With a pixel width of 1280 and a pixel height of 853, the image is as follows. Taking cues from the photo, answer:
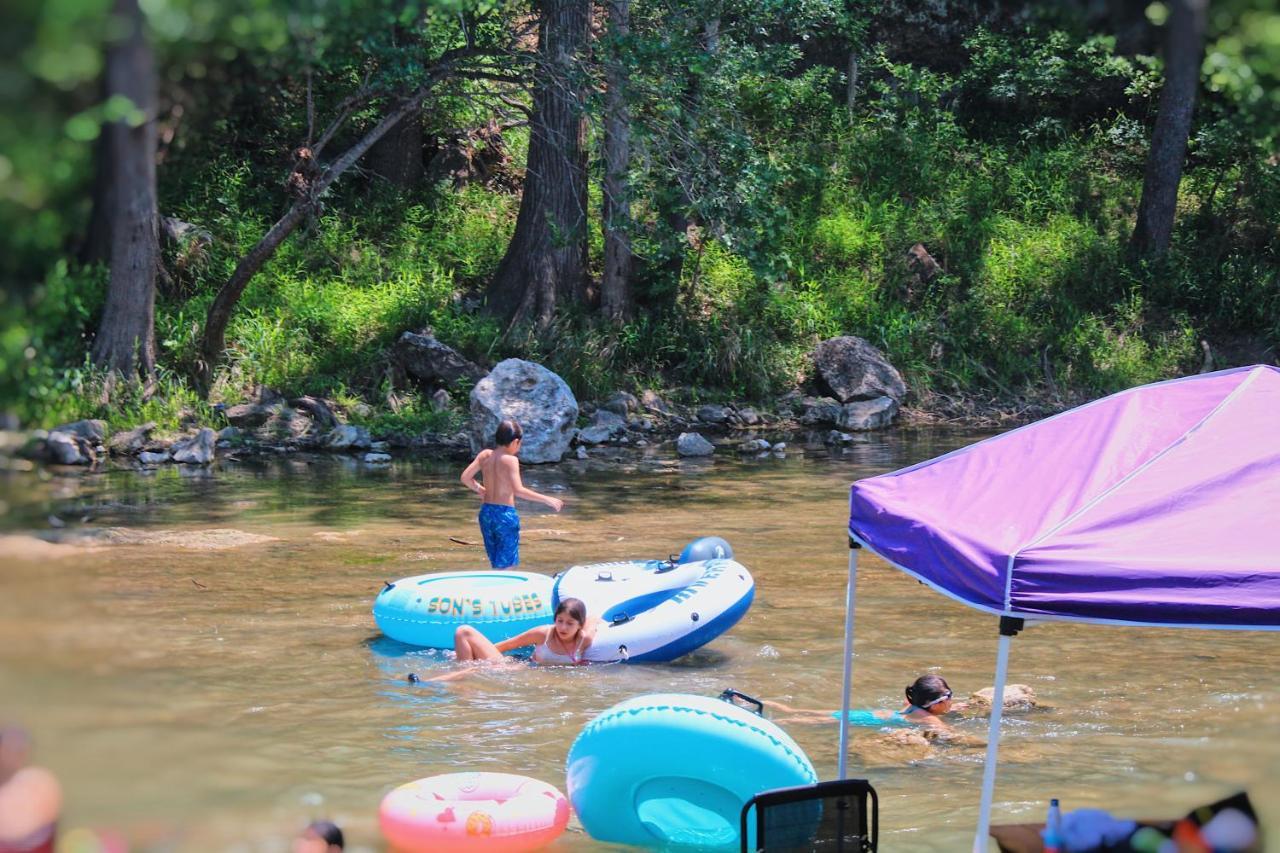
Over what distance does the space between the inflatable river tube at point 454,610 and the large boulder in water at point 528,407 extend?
308 inches

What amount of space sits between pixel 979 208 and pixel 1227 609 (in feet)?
67.5

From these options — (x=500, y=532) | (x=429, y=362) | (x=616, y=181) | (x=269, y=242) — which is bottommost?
(x=500, y=532)

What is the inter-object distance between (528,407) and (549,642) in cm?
901

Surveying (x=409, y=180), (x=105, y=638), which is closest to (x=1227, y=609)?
(x=105, y=638)

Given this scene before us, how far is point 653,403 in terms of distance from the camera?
19.6 metres

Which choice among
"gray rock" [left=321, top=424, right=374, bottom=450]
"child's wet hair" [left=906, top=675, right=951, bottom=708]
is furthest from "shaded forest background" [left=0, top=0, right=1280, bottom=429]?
"child's wet hair" [left=906, top=675, right=951, bottom=708]

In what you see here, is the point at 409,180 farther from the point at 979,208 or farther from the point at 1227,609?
the point at 1227,609

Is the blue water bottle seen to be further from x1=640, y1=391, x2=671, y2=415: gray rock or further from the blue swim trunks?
x1=640, y1=391, x2=671, y2=415: gray rock

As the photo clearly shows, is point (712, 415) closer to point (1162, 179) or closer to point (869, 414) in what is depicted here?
point (869, 414)

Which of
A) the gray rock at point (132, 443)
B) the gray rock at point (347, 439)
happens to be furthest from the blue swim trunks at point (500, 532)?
the gray rock at point (347, 439)

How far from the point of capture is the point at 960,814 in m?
5.84

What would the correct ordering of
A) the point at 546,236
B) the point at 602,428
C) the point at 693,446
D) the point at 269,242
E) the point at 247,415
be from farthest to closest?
the point at 546,236 → the point at 602,428 → the point at 693,446 → the point at 247,415 → the point at 269,242

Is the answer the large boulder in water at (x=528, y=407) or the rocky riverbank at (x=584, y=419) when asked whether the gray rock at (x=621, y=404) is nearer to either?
the rocky riverbank at (x=584, y=419)

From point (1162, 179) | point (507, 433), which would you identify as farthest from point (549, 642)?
point (1162, 179)
